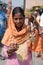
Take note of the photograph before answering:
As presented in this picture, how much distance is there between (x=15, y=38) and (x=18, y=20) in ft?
0.63

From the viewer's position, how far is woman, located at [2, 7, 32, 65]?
2439 mm

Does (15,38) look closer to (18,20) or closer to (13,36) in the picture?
(13,36)

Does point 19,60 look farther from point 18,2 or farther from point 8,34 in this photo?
point 18,2

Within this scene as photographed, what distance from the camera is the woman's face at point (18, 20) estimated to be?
2.55 m

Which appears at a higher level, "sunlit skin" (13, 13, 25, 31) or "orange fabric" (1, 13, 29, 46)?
"sunlit skin" (13, 13, 25, 31)

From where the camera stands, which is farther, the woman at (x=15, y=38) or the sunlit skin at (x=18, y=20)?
the sunlit skin at (x=18, y=20)

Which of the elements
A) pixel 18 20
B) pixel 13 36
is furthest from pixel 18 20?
pixel 13 36

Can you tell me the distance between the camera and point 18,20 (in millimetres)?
2555

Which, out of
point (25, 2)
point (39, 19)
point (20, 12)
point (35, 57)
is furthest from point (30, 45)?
point (25, 2)

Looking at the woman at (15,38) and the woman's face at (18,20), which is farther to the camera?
the woman's face at (18,20)

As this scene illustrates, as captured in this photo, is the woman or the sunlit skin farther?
the sunlit skin

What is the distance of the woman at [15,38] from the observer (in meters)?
2.44

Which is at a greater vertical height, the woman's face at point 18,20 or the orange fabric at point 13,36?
the woman's face at point 18,20

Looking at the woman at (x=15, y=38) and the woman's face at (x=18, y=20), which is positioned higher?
the woman's face at (x=18, y=20)
